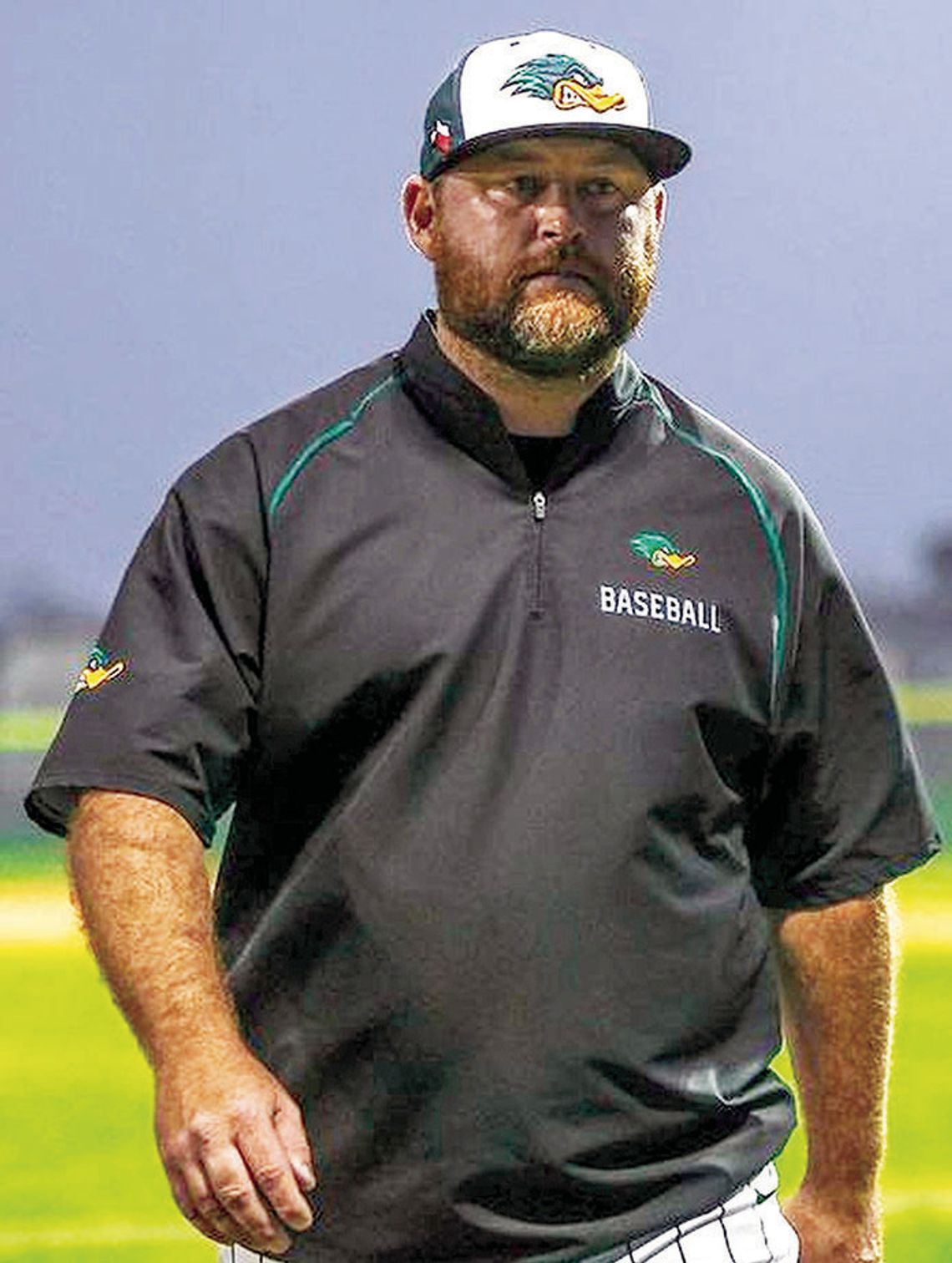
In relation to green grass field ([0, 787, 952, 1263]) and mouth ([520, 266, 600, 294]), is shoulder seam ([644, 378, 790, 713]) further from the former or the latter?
green grass field ([0, 787, 952, 1263])

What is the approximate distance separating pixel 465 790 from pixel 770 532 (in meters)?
0.35

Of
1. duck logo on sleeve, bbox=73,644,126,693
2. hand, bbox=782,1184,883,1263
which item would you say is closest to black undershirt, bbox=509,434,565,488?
duck logo on sleeve, bbox=73,644,126,693

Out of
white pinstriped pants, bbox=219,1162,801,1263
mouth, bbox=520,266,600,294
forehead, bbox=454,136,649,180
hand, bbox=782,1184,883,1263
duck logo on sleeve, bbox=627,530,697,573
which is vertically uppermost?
forehead, bbox=454,136,649,180

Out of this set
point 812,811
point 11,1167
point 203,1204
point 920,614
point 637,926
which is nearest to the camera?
point 203,1204

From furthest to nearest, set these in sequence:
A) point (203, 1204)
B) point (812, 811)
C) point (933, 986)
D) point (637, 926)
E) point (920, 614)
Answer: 1. point (920, 614)
2. point (933, 986)
3. point (812, 811)
4. point (637, 926)
5. point (203, 1204)

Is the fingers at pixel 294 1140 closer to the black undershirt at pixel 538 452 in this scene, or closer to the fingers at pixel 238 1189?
the fingers at pixel 238 1189

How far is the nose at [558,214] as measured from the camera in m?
2.56

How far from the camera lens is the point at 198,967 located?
2.40 m

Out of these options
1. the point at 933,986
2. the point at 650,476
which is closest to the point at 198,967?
the point at 650,476

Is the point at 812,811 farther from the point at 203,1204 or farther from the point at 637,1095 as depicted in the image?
the point at 203,1204

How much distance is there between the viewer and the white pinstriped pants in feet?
8.31

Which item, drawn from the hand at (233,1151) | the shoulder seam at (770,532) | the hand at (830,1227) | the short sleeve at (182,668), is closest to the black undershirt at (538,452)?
the shoulder seam at (770,532)

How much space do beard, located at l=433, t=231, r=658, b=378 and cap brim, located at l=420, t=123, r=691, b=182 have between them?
6cm

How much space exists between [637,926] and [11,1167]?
14.4ft
